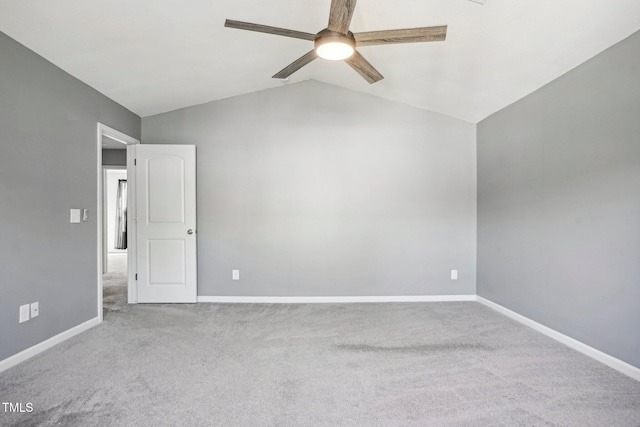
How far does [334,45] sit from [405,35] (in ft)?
1.39

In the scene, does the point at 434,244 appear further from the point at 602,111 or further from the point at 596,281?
the point at 602,111

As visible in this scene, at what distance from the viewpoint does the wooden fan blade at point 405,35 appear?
173cm

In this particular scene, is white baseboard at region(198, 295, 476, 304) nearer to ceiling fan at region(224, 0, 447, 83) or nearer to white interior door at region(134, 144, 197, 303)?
white interior door at region(134, 144, 197, 303)

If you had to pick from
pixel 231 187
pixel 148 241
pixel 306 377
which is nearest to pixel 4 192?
pixel 148 241

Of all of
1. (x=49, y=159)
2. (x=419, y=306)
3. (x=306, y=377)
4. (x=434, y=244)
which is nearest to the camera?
(x=306, y=377)

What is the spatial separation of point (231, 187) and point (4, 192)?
6.57 ft

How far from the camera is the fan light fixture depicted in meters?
1.76

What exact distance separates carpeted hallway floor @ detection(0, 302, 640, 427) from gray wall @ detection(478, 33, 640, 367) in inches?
13.5

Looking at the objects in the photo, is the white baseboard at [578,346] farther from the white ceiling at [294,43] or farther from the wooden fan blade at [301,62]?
the wooden fan blade at [301,62]

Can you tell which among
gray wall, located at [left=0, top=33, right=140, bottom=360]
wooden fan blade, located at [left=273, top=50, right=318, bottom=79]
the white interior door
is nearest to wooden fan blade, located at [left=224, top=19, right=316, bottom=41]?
wooden fan blade, located at [left=273, top=50, right=318, bottom=79]

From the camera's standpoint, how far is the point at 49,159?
2.47m

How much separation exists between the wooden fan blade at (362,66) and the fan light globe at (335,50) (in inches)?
2.7

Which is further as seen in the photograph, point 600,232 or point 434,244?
point 434,244

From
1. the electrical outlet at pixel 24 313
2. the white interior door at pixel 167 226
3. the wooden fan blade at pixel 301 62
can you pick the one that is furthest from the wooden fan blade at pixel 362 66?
the electrical outlet at pixel 24 313
